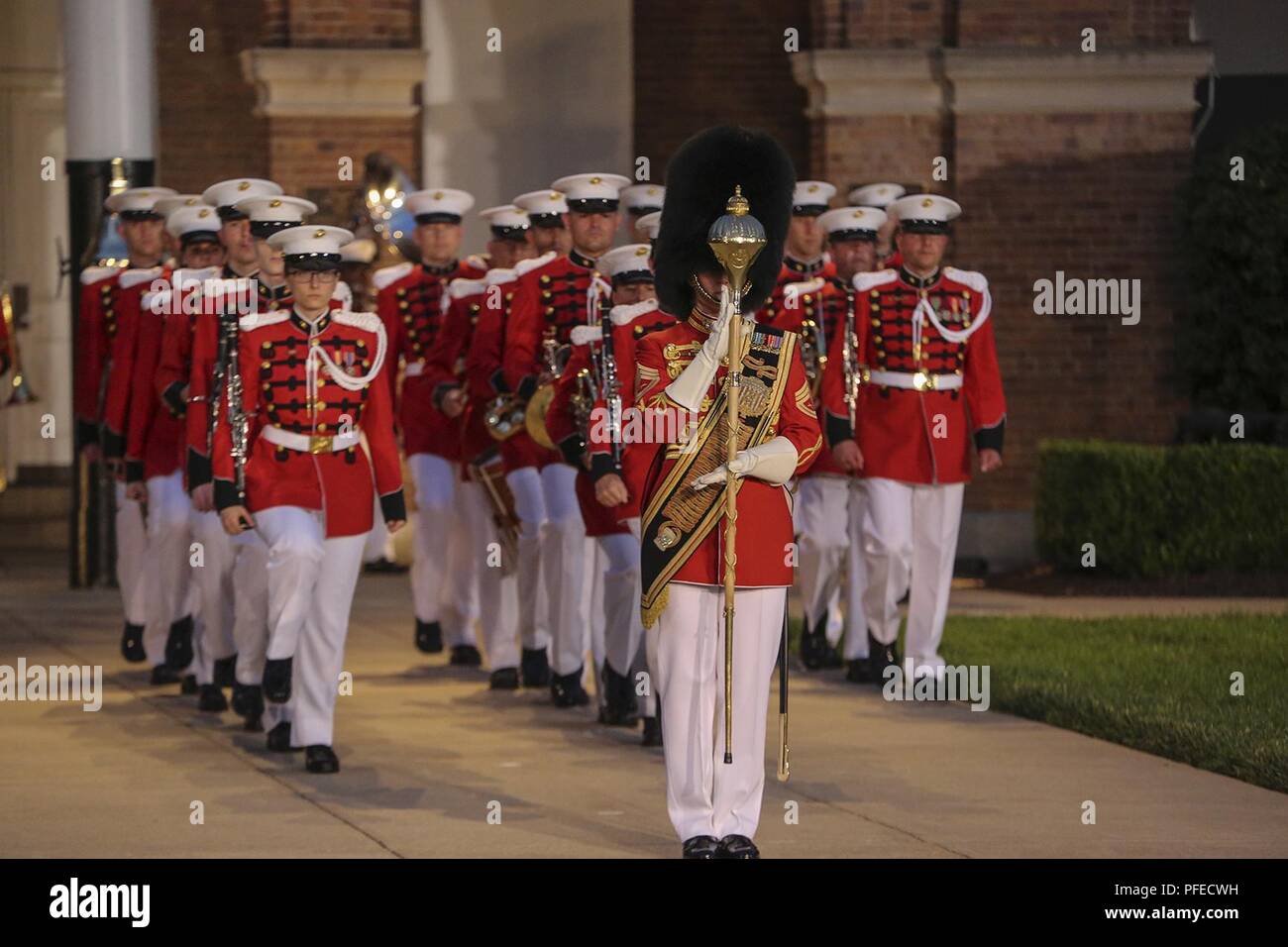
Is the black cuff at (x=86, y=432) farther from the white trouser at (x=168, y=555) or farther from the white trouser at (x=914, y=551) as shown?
the white trouser at (x=914, y=551)

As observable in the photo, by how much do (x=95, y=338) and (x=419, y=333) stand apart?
5.16 feet

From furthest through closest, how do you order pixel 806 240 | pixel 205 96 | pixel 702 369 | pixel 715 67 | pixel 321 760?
pixel 205 96 → pixel 715 67 → pixel 806 240 → pixel 321 760 → pixel 702 369

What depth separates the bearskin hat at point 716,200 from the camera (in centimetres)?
742

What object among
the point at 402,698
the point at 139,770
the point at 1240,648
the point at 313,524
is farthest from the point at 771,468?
the point at 1240,648

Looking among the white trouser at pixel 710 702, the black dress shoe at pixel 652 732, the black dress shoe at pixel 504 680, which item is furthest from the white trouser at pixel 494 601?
the white trouser at pixel 710 702

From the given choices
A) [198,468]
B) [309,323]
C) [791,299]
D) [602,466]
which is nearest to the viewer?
[602,466]

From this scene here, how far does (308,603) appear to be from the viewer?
8.96 m

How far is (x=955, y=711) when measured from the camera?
1024 centimetres

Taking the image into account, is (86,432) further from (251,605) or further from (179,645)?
(251,605)

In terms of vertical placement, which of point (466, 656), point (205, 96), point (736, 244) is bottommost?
point (466, 656)

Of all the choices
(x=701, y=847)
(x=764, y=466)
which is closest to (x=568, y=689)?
(x=701, y=847)

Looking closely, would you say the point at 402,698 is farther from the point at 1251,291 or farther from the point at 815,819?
the point at 1251,291

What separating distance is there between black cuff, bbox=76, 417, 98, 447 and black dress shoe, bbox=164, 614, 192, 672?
57.5 inches

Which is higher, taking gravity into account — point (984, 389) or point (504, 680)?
point (984, 389)
